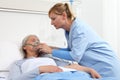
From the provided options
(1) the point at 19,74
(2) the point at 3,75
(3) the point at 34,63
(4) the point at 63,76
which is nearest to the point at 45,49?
(3) the point at 34,63

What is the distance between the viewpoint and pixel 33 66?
1987 mm

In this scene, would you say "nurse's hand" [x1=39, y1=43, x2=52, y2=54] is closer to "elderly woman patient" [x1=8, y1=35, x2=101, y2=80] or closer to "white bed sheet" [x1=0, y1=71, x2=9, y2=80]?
"elderly woman patient" [x1=8, y1=35, x2=101, y2=80]

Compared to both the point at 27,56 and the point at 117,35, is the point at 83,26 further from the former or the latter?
the point at 117,35

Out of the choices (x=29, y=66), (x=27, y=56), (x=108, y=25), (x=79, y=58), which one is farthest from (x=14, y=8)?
(x=108, y=25)

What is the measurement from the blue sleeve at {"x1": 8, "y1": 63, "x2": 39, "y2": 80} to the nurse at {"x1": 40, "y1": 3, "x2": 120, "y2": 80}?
36 centimetres

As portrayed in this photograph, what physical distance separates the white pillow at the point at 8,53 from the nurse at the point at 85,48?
432 mm

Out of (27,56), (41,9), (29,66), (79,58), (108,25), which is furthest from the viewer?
(108,25)

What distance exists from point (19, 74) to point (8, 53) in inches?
13.5

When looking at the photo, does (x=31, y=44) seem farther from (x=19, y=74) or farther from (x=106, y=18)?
(x=106, y=18)

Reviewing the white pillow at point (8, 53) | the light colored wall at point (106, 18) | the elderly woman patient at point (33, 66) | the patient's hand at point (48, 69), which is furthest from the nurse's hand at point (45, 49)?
the light colored wall at point (106, 18)

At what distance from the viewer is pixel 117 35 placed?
300 cm

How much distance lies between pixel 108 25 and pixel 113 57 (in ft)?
3.61

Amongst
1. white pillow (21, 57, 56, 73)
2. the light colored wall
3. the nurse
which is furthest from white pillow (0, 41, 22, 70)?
the light colored wall

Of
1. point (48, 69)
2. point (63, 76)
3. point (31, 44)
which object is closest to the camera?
point (63, 76)
